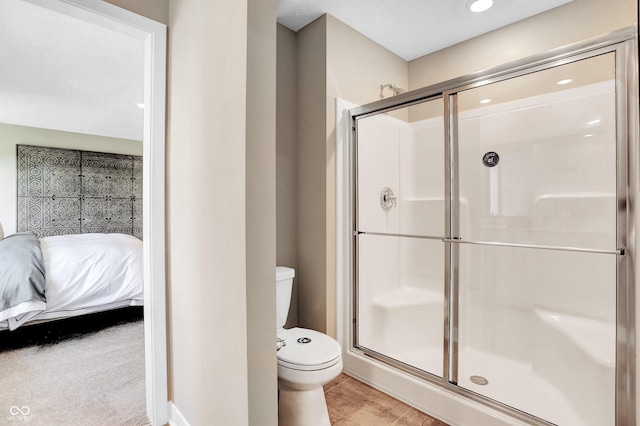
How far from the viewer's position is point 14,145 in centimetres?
399

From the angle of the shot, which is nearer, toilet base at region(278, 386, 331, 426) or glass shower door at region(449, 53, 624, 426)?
toilet base at region(278, 386, 331, 426)

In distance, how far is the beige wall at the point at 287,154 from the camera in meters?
2.25

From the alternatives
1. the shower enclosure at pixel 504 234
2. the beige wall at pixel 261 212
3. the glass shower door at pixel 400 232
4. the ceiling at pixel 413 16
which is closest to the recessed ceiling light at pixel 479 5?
the ceiling at pixel 413 16

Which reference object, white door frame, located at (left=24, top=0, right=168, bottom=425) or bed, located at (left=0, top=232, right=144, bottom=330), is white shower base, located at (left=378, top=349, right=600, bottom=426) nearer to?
white door frame, located at (left=24, top=0, right=168, bottom=425)

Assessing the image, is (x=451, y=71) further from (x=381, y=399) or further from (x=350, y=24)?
(x=381, y=399)

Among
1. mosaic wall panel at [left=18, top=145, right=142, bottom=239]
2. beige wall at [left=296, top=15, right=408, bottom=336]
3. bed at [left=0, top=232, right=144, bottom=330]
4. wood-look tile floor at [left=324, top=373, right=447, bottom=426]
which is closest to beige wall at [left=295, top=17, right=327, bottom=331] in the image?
beige wall at [left=296, top=15, right=408, bottom=336]

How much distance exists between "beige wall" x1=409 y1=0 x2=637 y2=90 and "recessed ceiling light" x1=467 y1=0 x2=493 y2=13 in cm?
37

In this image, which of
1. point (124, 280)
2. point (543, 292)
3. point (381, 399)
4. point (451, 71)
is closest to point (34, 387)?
point (124, 280)

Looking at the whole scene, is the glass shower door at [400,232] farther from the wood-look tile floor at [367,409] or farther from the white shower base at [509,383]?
the wood-look tile floor at [367,409]

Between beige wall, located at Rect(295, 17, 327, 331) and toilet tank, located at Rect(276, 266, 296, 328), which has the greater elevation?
beige wall, located at Rect(295, 17, 327, 331)

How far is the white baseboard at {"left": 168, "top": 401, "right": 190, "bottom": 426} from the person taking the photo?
4.97 ft

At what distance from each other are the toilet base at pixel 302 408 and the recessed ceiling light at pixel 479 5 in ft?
8.15

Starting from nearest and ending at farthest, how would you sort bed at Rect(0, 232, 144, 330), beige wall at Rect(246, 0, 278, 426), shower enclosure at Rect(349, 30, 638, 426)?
beige wall at Rect(246, 0, 278, 426), shower enclosure at Rect(349, 30, 638, 426), bed at Rect(0, 232, 144, 330)

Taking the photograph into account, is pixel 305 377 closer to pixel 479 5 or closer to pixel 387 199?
pixel 387 199
